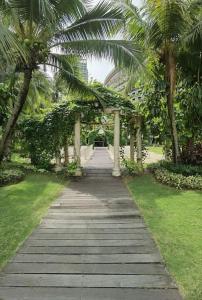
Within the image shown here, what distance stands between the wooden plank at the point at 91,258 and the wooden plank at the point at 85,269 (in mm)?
137

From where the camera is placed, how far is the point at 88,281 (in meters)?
4.20

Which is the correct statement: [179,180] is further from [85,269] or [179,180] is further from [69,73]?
[85,269]

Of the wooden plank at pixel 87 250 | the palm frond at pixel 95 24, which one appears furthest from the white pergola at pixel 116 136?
the wooden plank at pixel 87 250

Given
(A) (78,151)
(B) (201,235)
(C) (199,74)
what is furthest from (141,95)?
(B) (201,235)

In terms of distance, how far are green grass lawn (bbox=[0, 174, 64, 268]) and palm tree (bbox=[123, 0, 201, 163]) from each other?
471cm

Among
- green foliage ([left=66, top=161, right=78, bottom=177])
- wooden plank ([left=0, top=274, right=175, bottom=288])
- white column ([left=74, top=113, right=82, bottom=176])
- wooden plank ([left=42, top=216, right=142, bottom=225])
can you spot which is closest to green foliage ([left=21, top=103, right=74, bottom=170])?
white column ([left=74, top=113, right=82, bottom=176])

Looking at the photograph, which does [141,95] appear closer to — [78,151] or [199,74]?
[199,74]

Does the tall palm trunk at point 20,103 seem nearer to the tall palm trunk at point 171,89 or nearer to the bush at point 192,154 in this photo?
the tall palm trunk at point 171,89

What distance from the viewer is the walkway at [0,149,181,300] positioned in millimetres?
3949

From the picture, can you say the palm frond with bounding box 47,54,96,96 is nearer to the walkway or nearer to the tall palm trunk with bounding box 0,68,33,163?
the tall palm trunk with bounding box 0,68,33,163

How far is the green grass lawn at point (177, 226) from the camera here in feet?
14.3

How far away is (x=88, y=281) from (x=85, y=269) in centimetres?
35

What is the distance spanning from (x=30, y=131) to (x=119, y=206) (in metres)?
6.67

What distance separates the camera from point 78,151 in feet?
42.5
